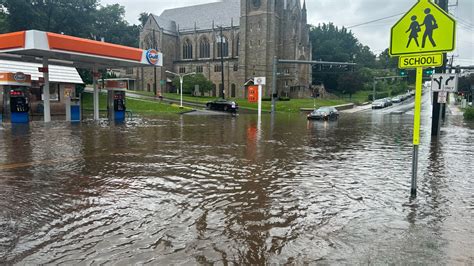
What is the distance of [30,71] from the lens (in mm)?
35594

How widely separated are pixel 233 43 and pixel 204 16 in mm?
12250

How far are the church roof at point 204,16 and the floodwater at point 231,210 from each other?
77463 millimetres

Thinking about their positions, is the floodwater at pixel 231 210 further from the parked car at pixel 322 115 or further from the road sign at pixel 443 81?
the parked car at pixel 322 115

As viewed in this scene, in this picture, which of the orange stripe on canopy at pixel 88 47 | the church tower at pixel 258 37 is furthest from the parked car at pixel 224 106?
the church tower at pixel 258 37

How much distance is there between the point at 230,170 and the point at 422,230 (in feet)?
16.2

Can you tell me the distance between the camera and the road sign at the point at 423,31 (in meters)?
6.25

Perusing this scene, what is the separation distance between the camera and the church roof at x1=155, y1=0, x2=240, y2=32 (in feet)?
282

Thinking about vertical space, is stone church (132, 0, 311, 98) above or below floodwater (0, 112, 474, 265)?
above

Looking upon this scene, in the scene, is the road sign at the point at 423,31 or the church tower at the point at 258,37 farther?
the church tower at the point at 258,37

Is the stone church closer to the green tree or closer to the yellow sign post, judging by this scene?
the green tree

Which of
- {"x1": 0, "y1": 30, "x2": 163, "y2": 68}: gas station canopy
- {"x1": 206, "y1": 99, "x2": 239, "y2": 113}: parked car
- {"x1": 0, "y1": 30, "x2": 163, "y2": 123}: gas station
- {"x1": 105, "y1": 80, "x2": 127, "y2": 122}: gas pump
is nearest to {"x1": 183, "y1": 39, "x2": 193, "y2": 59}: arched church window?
{"x1": 206, "y1": 99, "x2": 239, "y2": 113}: parked car

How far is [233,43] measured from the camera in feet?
274

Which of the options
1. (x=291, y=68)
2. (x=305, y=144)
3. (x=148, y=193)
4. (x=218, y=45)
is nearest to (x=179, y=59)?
(x=218, y=45)

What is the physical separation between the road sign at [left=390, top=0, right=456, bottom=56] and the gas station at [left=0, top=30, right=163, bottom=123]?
1979 centimetres
